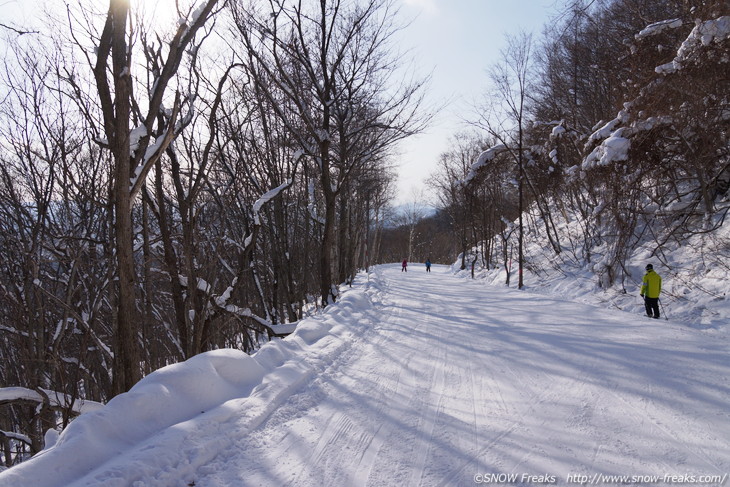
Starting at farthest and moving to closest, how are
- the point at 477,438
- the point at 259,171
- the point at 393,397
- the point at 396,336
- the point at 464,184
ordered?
the point at 464,184 → the point at 259,171 → the point at 396,336 → the point at 393,397 → the point at 477,438

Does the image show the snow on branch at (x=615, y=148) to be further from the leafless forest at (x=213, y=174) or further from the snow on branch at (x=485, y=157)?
the snow on branch at (x=485, y=157)

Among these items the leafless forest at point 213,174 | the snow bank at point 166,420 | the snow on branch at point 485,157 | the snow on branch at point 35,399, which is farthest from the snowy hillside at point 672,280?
the snow on branch at point 35,399

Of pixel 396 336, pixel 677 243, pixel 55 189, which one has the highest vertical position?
pixel 55 189

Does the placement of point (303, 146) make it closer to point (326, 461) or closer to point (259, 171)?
point (259, 171)

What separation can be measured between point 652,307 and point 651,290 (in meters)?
0.48

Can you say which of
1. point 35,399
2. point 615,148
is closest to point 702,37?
point 615,148

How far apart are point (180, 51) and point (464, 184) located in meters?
20.1

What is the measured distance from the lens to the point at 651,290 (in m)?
8.36

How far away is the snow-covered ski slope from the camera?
9.26 ft

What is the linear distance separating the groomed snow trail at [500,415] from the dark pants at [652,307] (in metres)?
1.21

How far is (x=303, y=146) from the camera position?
11492 millimetres

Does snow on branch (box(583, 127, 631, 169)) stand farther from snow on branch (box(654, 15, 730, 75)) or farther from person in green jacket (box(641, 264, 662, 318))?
person in green jacket (box(641, 264, 662, 318))

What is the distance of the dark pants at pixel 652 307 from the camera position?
8.45m

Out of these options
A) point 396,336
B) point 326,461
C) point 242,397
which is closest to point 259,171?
point 396,336
